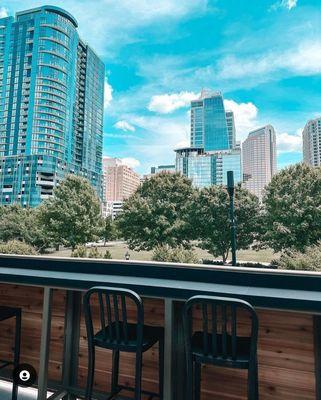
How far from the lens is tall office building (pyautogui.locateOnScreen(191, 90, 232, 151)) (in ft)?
125

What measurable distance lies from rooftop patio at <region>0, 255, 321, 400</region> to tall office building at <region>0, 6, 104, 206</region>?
5179 cm

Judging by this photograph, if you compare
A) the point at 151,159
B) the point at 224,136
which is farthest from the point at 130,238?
the point at 224,136

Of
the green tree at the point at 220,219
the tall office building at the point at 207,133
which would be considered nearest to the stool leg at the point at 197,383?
the green tree at the point at 220,219

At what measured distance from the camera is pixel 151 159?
80.1 ft

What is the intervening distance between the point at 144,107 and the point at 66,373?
96.4 feet

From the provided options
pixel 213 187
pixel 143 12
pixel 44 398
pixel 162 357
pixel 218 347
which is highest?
pixel 143 12

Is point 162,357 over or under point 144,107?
under

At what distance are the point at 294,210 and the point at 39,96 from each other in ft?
180

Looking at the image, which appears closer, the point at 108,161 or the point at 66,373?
the point at 66,373

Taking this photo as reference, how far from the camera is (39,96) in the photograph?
181ft

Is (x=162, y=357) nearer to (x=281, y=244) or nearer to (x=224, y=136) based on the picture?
(x=281, y=244)

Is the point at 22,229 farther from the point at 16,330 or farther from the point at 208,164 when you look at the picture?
the point at 16,330

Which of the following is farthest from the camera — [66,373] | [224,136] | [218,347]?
[224,136]

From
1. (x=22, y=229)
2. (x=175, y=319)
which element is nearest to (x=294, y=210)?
(x=175, y=319)
